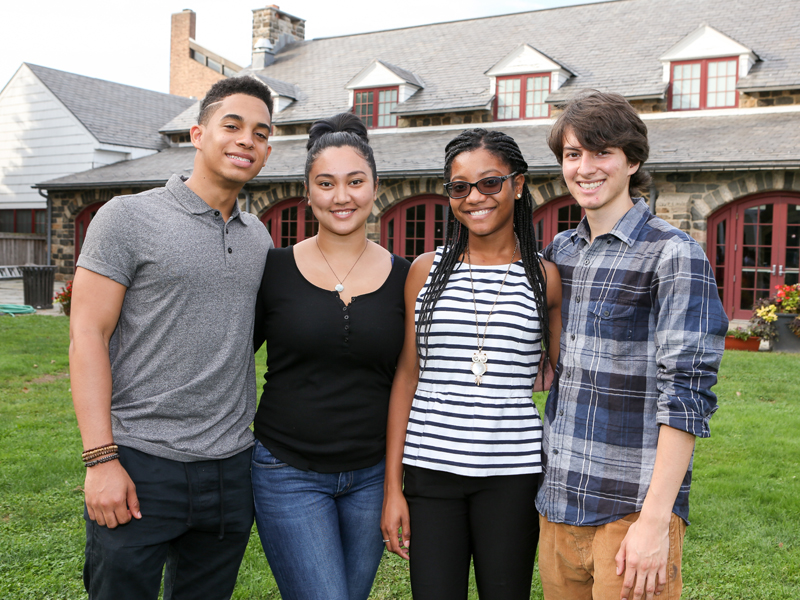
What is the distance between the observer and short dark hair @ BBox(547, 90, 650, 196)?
6.88ft

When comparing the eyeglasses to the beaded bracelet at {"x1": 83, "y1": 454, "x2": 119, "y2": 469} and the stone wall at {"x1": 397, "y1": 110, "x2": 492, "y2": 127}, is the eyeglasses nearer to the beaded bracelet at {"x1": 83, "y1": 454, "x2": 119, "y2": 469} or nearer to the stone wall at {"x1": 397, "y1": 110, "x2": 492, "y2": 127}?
the beaded bracelet at {"x1": 83, "y1": 454, "x2": 119, "y2": 469}

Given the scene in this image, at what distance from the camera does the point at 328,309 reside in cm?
239

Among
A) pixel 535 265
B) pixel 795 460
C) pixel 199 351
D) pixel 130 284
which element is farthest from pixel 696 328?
pixel 795 460

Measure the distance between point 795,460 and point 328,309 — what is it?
16.2 ft

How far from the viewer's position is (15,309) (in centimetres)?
1420

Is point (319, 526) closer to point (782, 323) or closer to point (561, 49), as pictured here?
point (782, 323)

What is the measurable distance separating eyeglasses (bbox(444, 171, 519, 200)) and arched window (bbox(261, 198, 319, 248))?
49.1ft

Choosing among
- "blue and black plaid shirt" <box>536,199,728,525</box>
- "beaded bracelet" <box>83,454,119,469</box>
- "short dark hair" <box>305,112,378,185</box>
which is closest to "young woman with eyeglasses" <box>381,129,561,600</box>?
"blue and black plaid shirt" <box>536,199,728,525</box>

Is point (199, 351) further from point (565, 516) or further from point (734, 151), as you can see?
point (734, 151)

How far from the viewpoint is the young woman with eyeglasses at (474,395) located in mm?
2184

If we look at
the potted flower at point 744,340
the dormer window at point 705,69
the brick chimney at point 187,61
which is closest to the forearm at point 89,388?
the potted flower at point 744,340

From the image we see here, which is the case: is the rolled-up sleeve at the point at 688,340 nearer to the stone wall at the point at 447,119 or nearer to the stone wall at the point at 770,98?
the stone wall at the point at 770,98

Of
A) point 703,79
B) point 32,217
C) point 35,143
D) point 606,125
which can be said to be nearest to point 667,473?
point 606,125

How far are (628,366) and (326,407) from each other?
987 millimetres
